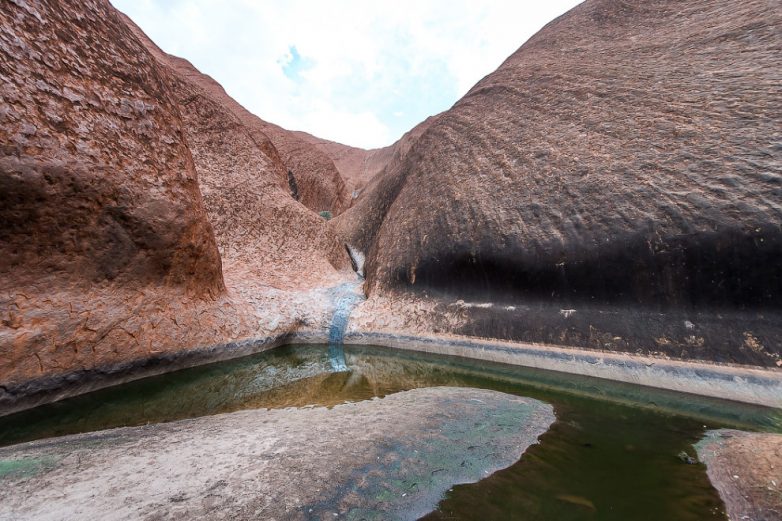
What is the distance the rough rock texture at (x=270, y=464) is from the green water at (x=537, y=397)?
25 centimetres

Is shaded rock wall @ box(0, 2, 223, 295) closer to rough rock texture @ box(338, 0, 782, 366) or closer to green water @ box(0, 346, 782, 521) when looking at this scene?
green water @ box(0, 346, 782, 521)

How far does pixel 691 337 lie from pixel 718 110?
379 centimetres

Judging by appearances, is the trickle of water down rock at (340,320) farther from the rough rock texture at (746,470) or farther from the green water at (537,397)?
the rough rock texture at (746,470)

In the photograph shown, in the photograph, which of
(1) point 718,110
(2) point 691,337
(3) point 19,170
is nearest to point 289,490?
(3) point 19,170

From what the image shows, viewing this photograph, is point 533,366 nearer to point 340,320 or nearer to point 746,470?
point 746,470

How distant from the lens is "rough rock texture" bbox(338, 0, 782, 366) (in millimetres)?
4879

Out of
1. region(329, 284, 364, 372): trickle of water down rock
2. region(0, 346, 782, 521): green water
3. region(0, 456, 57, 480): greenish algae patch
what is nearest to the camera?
region(0, 346, 782, 521): green water

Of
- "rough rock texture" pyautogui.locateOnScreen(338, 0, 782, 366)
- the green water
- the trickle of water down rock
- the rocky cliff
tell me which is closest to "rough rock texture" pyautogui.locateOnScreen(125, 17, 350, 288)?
the rocky cliff

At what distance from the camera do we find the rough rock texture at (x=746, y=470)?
1.92 meters

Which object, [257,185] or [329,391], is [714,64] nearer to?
[329,391]

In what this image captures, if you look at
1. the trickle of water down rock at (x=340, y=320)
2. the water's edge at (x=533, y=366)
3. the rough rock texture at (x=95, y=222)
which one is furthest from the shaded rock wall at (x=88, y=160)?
the trickle of water down rock at (x=340, y=320)

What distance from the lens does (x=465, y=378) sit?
17.4ft

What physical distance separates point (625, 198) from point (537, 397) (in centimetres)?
373

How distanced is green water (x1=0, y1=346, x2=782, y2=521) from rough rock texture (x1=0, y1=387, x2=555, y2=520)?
0.25 meters
